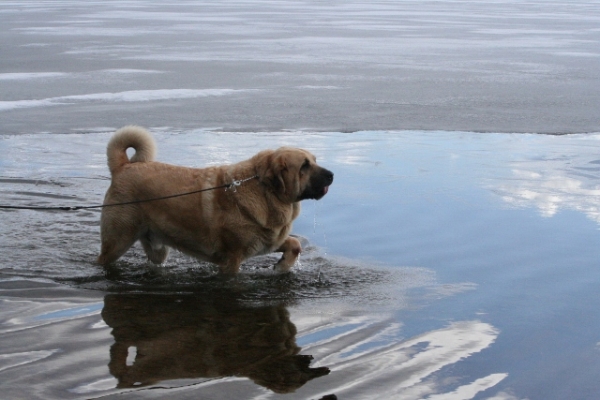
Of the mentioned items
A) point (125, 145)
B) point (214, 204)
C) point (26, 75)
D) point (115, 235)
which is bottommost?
point (115, 235)

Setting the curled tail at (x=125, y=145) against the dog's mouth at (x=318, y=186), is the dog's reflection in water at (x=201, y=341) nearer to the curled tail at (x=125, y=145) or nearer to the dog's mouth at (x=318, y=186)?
the dog's mouth at (x=318, y=186)

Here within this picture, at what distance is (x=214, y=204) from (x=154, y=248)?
29.7 inches

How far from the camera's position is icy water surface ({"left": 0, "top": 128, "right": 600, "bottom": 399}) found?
4.46 metres

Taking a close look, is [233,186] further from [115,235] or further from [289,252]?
[115,235]

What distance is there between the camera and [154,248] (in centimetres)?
672

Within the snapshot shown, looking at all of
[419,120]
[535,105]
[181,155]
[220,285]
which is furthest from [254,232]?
[535,105]

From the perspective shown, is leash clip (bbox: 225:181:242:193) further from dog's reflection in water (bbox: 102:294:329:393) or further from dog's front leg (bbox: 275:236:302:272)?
dog's reflection in water (bbox: 102:294:329:393)

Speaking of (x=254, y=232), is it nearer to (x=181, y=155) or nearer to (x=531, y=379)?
(x=531, y=379)

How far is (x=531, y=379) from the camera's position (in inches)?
178

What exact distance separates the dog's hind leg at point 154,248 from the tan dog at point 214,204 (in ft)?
0.17

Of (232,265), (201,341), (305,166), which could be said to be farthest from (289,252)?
(201,341)

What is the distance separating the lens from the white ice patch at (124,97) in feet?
46.1

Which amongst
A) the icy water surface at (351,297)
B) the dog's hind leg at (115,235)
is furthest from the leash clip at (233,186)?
the dog's hind leg at (115,235)

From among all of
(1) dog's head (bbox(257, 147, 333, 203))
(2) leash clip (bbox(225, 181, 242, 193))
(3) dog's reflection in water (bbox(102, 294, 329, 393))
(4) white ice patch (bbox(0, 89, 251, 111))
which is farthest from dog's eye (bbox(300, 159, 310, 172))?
(4) white ice patch (bbox(0, 89, 251, 111))
